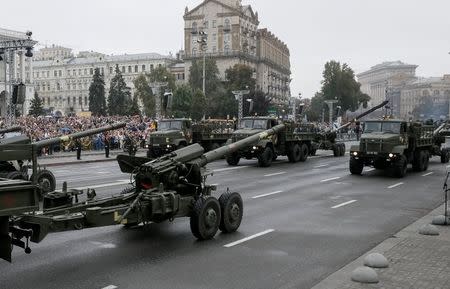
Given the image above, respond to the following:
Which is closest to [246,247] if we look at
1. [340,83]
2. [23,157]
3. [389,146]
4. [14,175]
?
[23,157]

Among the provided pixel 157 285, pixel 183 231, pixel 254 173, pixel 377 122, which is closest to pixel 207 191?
pixel 183 231

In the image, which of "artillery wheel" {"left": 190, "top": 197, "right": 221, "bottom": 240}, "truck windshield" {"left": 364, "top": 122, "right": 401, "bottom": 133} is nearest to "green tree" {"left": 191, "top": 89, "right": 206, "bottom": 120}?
"truck windshield" {"left": 364, "top": 122, "right": 401, "bottom": 133}

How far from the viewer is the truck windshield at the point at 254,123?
28.3 metres

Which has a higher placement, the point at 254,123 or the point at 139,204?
the point at 254,123

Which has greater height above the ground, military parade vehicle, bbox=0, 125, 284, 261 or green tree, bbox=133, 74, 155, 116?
green tree, bbox=133, 74, 155, 116

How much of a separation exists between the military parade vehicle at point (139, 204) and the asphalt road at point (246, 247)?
0.55m

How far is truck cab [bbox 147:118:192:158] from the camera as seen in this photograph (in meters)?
31.1

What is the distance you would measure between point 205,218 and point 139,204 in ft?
5.29

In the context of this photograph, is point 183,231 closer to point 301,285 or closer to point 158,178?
point 158,178

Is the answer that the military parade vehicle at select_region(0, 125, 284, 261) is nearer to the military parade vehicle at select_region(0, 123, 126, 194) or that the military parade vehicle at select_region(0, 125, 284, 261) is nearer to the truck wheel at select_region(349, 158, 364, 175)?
the military parade vehicle at select_region(0, 123, 126, 194)

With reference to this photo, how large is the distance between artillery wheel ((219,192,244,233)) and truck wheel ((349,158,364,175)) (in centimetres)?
1290

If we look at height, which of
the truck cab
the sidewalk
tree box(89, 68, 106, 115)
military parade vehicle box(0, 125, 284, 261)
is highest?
tree box(89, 68, 106, 115)

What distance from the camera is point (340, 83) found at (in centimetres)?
10875

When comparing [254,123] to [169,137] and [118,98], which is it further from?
[118,98]
